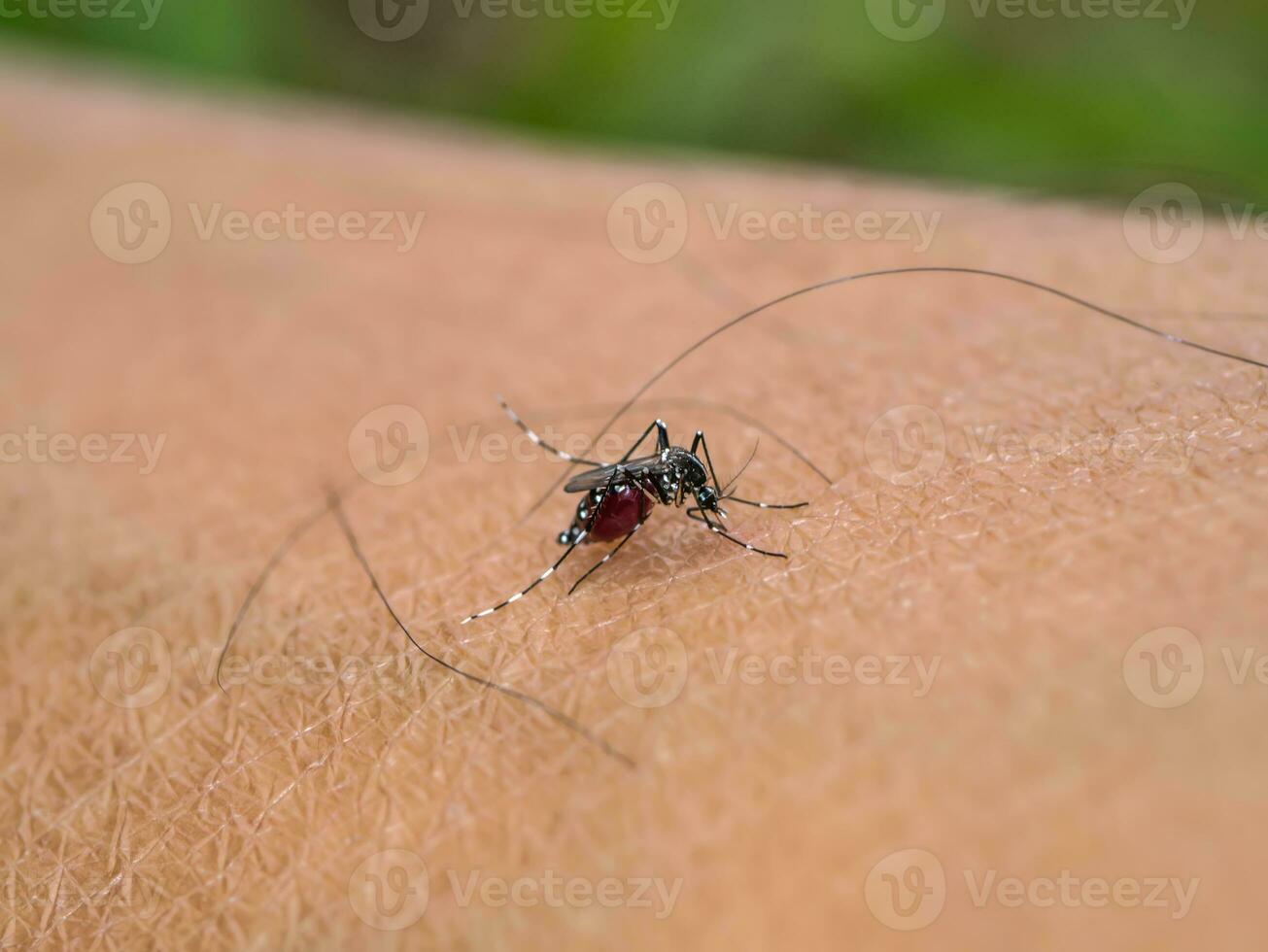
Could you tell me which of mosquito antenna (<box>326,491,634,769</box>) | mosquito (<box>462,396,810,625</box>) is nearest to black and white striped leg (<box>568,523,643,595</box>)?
mosquito (<box>462,396,810,625</box>)

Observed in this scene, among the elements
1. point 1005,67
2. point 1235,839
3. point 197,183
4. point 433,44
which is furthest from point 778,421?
point 433,44

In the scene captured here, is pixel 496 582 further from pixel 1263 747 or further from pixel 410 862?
pixel 1263 747

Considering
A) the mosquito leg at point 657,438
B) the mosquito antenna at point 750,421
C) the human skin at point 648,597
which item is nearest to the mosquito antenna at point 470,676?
the human skin at point 648,597

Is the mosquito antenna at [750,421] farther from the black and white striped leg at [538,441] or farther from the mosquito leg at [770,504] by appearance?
the black and white striped leg at [538,441]

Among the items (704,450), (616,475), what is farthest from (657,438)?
(616,475)

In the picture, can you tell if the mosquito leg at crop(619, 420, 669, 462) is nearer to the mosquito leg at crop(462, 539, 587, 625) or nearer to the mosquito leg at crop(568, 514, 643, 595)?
the mosquito leg at crop(568, 514, 643, 595)

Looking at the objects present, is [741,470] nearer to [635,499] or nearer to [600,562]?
[635,499]
